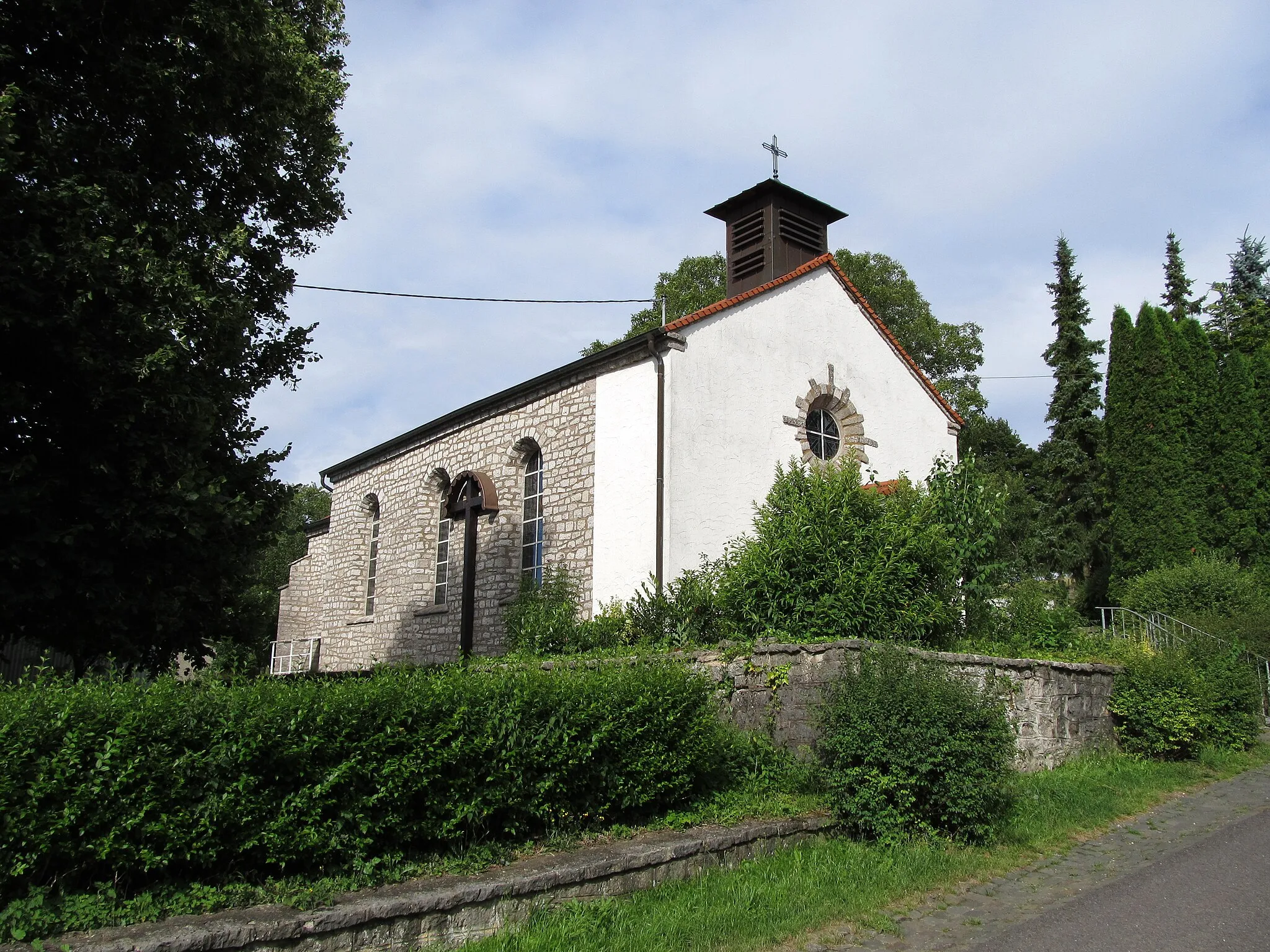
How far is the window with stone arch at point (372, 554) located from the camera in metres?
20.6

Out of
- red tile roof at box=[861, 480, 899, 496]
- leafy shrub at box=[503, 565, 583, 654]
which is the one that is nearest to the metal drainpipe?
leafy shrub at box=[503, 565, 583, 654]

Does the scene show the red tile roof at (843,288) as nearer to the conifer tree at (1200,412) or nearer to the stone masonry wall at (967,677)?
the conifer tree at (1200,412)

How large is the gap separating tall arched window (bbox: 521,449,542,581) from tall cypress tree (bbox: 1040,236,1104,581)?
19399 mm

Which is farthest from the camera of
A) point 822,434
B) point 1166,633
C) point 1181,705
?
point 822,434

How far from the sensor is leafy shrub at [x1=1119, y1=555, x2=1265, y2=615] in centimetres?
1478

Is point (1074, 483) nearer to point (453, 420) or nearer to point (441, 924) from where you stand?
point (453, 420)

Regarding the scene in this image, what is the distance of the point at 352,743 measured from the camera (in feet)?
16.7

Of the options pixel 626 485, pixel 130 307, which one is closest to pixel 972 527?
pixel 626 485

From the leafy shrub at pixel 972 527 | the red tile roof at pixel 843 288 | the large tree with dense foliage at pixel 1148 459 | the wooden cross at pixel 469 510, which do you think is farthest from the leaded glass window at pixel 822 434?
the large tree with dense foliage at pixel 1148 459

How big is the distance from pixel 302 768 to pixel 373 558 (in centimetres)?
1656

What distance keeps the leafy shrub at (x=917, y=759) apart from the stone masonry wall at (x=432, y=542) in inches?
267

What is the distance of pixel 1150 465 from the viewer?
2025 centimetres

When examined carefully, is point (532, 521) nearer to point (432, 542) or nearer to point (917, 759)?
point (432, 542)

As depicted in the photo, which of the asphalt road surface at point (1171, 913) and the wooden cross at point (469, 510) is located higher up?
the wooden cross at point (469, 510)
